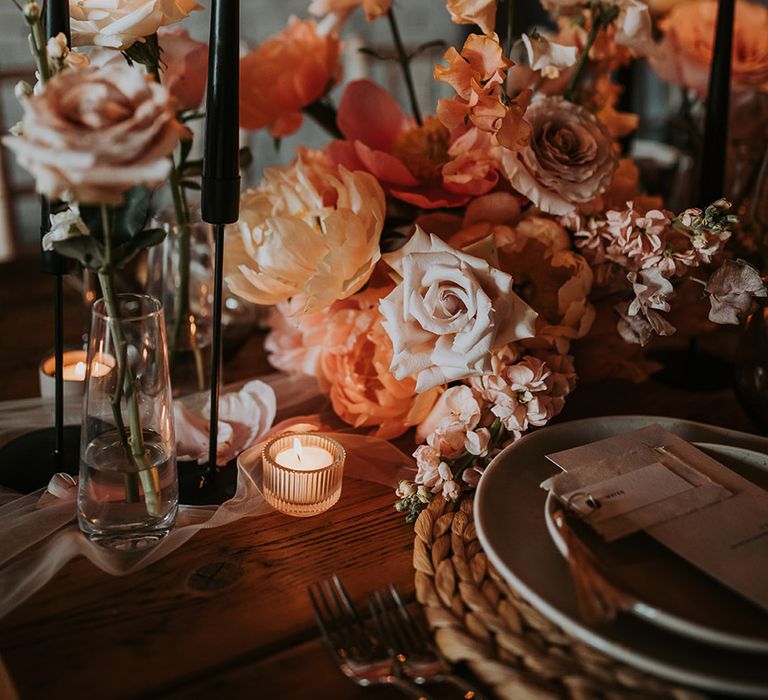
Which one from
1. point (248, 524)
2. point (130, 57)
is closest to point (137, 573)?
point (248, 524)

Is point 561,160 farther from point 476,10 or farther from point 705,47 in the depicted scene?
point 705,47

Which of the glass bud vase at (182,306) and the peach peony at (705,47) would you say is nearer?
the glass bud vase at (182,306)

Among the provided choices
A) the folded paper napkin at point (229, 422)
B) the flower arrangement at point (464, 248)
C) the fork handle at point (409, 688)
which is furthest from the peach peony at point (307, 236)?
the fork handle at point (409, 688)

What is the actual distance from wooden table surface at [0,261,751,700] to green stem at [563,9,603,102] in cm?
50

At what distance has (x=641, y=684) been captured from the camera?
0.53 metres

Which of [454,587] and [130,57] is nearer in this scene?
[454,587]

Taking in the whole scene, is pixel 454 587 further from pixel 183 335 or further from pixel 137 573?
pixel 183 335

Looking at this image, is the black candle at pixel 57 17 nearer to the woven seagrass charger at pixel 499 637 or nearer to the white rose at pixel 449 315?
the white rose at pixel 449 315

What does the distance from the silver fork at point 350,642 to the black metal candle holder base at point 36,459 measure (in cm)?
30

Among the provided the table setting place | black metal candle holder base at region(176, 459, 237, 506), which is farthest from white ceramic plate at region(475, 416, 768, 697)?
black metal candle holder base at region(176, 459, 237, 506)

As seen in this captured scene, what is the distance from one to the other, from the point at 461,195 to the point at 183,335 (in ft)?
1.13

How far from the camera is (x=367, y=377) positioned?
2.76 ft

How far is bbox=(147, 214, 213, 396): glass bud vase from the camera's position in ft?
2.98

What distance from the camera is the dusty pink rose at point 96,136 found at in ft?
1.55
